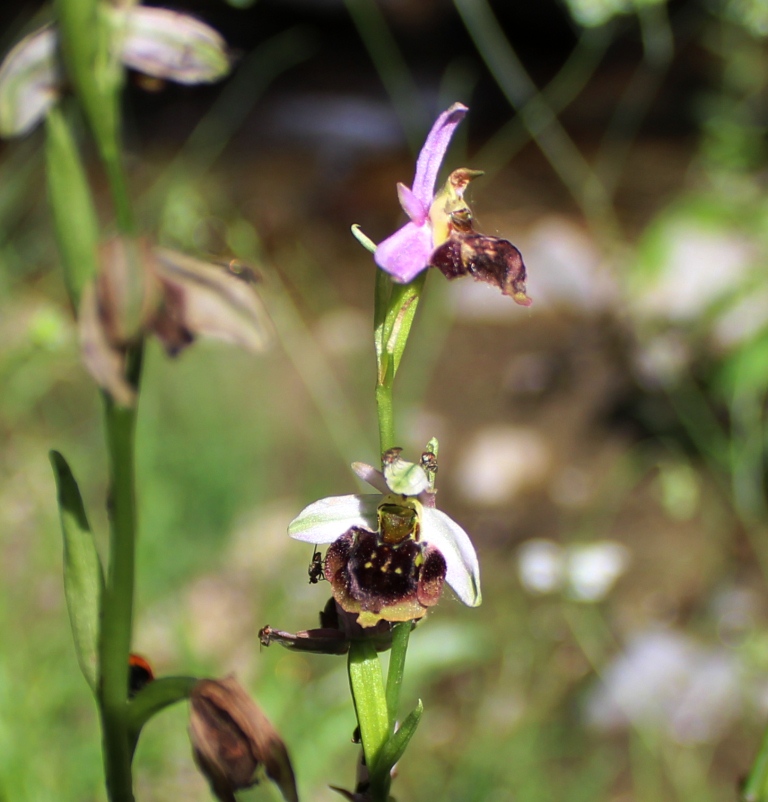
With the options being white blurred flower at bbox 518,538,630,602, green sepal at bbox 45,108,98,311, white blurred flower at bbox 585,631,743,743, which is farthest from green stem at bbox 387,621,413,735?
white blurred flower at bbox 585,631,743,743

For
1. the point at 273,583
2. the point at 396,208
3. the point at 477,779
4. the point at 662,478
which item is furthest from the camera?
the point at 396,208

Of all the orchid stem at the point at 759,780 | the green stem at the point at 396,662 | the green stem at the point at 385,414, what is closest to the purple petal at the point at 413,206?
the green stem at the point at 385,414

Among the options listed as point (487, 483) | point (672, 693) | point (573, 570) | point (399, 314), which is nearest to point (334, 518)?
point (399, 314)

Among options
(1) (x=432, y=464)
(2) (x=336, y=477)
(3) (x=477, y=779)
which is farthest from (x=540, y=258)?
(1) (x=432, y=464)

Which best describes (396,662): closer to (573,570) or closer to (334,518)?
(334,518)

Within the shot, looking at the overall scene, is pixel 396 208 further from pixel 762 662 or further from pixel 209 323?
pixel 209 323

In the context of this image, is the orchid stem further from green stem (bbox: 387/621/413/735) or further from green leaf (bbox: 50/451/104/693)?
green leaf (bbox: 50/451/104/693)

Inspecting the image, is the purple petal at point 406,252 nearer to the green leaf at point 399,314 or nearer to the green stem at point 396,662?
the green leaf at point 399,314
